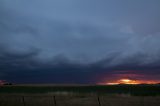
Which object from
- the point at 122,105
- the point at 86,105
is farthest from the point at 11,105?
the point at 122,105

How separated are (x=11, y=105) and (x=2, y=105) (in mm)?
1020

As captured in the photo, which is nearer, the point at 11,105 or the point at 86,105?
the point at 11,105

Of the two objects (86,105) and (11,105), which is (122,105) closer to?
(86,105)

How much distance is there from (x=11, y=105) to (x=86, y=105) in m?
10.4

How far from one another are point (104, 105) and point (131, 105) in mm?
3537

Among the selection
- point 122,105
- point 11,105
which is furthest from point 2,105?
point 122,105

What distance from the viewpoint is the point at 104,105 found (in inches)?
1214

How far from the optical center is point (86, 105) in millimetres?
32375

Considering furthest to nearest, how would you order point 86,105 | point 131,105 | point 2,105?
1. point 86,105
2. point 131,105
3. point 2,105

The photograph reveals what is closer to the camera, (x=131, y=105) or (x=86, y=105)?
(x=131, y=105)

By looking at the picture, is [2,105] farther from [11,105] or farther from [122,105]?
[122,105]

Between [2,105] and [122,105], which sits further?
[122,105]

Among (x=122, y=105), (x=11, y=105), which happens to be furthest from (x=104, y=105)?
(x=11, y=105)

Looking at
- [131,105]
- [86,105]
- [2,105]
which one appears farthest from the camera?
[86,105]
